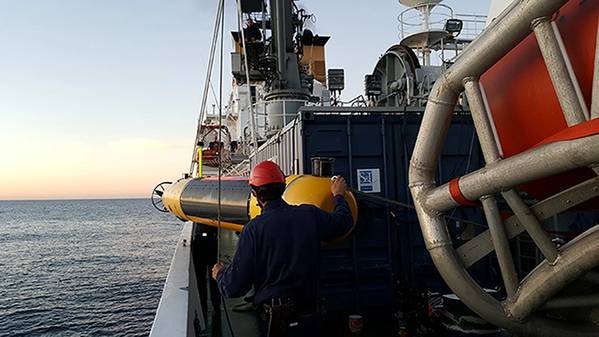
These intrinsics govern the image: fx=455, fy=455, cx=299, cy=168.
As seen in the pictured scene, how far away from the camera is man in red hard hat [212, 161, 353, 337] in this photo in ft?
11.2

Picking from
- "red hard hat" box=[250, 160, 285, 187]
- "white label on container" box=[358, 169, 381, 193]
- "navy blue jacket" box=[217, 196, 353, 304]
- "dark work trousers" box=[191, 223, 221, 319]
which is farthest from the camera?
"dark work trousers" box=[191, 223, 221, 319]

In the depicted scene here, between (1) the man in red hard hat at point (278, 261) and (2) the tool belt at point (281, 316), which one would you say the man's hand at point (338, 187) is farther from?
(2) the tool belt at point (281, 316)

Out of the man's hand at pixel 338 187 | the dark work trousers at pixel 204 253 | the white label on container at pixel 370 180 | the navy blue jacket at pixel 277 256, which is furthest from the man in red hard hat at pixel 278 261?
the dark work trousers at pixel 204 253

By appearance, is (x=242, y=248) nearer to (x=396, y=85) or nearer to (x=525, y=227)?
(x=525, y=227)

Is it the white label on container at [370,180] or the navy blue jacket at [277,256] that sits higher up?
the white label on container at [370,180]

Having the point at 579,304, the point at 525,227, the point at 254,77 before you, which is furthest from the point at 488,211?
A: the point at 254,77

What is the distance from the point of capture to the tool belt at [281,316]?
11.2 feet

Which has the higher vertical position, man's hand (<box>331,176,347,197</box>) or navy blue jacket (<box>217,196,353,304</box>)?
man's hand (<box>331,176,347,197</box>)

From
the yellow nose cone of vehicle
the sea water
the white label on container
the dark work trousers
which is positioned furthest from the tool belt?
the sea water

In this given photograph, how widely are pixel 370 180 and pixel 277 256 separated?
2.89 m


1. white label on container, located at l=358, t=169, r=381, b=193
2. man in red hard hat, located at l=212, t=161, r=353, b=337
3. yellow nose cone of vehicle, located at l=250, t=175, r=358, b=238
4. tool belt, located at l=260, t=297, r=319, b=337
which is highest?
white label on container, located at l=358, t=169, r=381, b=193

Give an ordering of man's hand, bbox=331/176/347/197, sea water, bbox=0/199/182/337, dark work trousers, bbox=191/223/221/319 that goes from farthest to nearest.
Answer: sea water, bbox=0/199/182/337
dark work trousers, bbox=191/223/221/319
man's hand, bbox=331/176/347/197

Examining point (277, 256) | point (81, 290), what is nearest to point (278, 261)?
point (277, 256)

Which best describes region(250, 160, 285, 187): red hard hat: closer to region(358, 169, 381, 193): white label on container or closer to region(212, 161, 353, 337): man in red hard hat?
region(212, 161, 353, 337): man in red hard hat
